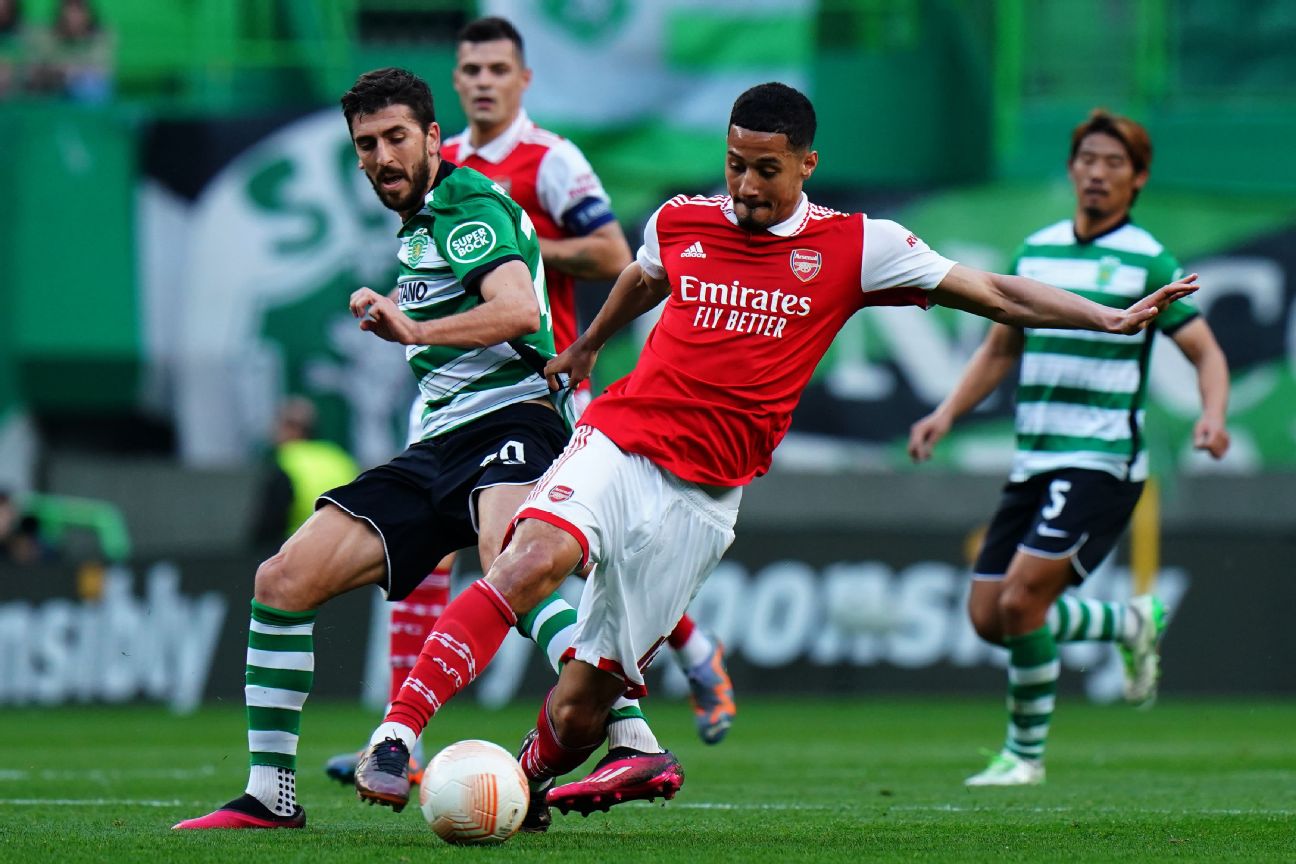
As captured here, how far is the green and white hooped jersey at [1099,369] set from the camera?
8023mm

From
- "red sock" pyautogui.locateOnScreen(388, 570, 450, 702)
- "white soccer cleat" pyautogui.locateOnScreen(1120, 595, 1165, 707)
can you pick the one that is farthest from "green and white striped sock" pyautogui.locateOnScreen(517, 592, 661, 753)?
"white soccer cleat" pyautogui.locateOnScreen(1120, 595, 1165, 707)

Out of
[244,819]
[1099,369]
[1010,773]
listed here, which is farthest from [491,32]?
[1010,773]

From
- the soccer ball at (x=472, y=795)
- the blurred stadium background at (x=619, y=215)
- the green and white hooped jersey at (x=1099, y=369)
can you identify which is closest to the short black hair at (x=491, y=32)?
the green and white hooped jersey at (x=1099, y=369)

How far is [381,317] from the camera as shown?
5480mm

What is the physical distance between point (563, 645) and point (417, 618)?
5.22 feet

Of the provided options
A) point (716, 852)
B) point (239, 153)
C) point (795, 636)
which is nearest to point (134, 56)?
point (239, 153)

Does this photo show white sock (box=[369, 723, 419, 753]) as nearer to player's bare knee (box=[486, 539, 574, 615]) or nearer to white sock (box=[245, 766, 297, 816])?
player's bare knee (box=[486, 539, 574, 615])

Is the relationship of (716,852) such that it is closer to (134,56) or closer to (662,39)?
(662,39)

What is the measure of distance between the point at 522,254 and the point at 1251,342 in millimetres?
11376

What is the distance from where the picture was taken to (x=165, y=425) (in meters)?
17.3

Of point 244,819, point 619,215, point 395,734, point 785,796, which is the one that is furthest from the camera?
point 619,215

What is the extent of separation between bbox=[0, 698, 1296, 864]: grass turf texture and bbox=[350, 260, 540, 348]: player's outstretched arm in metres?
1.35

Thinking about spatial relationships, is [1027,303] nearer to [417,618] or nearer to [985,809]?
[985,809]

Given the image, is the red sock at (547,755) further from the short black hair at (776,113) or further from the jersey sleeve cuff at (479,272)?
the short black hair at (776,113)
